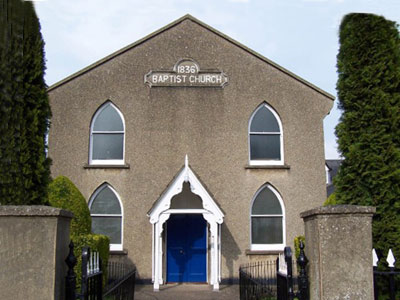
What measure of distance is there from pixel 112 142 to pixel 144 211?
9.03 ft

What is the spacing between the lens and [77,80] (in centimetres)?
1545

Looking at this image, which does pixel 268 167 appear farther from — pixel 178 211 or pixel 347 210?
pixel 347 210

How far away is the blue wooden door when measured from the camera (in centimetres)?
1451

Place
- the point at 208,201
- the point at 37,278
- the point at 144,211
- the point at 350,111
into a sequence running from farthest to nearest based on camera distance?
the point at 144,211 < the point at 208,201 < the point at 350,111 < the point at 37,278

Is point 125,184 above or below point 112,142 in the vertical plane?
below

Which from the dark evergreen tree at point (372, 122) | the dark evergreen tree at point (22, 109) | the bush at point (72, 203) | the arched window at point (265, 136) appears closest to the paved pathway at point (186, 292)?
the bush at point (72, 203)

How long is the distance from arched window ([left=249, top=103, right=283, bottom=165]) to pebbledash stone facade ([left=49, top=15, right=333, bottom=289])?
0.12 feet

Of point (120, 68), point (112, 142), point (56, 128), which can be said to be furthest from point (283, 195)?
point (56, 128)

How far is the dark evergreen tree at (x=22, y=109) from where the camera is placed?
6.25 metres

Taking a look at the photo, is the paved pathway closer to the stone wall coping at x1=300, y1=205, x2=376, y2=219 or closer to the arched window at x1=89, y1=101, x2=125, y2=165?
the arched window at x1=89, y1=101, x2=125, y2=165

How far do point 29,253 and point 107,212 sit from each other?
33.9 feet

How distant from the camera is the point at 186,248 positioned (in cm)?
1466

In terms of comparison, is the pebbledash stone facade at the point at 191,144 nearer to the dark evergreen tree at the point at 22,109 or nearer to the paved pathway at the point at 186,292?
the paved pathway at the point at 186,292

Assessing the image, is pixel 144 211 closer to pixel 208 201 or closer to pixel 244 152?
pixel 208 201
